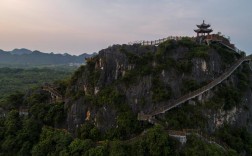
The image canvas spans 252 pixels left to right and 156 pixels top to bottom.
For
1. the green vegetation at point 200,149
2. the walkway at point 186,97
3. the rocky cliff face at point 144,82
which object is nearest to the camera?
the green vegetation at point 200,149

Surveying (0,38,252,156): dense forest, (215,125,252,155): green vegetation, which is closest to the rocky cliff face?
(0,38,252,156): dense forest

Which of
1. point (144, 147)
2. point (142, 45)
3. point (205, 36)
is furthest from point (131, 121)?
point (205, 36)

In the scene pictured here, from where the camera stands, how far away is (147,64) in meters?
41.7

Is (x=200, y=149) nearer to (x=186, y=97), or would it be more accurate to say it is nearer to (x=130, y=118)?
(x=186, y=97)

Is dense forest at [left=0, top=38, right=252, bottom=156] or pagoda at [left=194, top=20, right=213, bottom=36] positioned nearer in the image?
dense forest at [left=0, top=38, right=252, bottom=156]

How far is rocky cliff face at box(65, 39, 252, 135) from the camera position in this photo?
39.3m

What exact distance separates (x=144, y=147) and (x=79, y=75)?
17.7 metres

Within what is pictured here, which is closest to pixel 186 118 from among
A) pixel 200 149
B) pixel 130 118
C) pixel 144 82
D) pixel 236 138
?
pixel 200 149

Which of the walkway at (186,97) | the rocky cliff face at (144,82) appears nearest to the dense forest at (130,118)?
the rocky cliff face at (144,82)

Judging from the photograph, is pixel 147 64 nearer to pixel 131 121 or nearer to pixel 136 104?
pixel 136 104

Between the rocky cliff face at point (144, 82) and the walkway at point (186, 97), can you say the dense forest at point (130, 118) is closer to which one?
the rocky cliff face at point (144, 82)

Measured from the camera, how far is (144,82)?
40.1 metres

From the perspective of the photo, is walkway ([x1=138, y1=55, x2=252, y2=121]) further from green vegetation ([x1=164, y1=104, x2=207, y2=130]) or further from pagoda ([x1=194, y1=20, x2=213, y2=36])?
pagoda ([x1=194, y1=20, x2=213, y2=36])

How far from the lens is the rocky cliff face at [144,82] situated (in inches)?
1549
